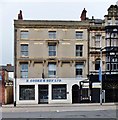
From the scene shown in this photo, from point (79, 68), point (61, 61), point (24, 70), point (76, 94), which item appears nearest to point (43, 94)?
point (24, 70)

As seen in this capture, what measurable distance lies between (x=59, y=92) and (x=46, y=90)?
183 centimetres

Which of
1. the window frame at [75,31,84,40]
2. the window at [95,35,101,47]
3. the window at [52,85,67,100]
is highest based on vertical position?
the window frame at [75,31,84,40]

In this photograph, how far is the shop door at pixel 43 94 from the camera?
4444cm

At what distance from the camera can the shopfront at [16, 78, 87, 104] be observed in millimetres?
44156

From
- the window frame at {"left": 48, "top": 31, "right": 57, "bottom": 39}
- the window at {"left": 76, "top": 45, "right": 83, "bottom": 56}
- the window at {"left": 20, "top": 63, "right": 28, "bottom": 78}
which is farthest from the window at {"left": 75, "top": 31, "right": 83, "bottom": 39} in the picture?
the window at {"left": 20, "top": 63, "right": 28, "bottom": 78}

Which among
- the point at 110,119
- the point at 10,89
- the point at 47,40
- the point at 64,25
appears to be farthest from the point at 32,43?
the point at 110,119

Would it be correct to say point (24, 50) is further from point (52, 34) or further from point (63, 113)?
point (63, 113)

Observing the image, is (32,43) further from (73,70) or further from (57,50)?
(73,70)

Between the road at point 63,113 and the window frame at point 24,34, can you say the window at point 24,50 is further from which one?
the road at point 63,113

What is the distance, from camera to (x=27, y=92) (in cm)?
4428

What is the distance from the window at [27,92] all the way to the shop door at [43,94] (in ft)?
3.17

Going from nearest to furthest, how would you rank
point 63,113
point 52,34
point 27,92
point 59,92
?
point 63,113 < point 27,92 < point 59,92 < point 52,34

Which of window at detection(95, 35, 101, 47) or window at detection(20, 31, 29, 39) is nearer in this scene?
window at detection(20, 31, 29, 39)

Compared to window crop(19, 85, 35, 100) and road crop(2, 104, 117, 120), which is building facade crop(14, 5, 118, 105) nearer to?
window crop(19, 85, 35, 100)
